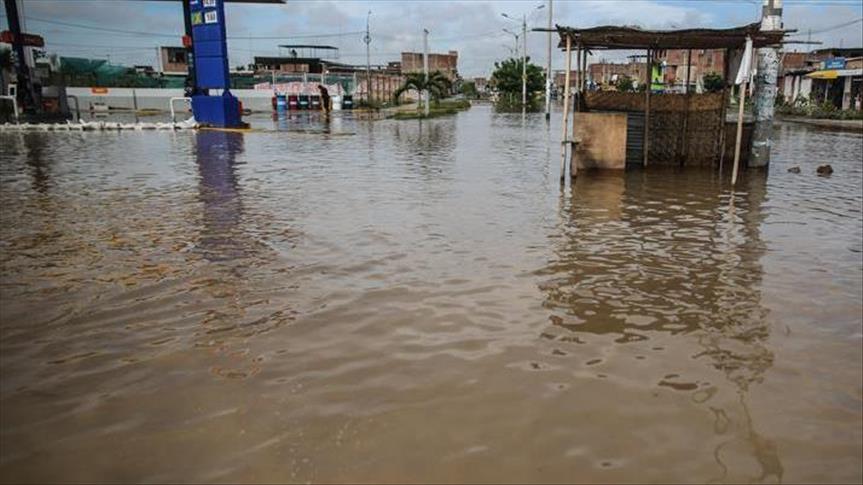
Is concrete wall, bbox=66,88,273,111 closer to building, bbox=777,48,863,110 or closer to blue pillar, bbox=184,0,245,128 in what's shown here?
blue pillar, bbox=184,0,245,128

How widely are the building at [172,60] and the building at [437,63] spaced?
43.7 metres

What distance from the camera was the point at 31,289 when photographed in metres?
6.77

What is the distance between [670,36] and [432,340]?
11.7 metres

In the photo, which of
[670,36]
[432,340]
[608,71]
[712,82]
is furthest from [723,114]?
[608,71]

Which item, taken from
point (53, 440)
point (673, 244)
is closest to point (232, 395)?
point (53, 440)

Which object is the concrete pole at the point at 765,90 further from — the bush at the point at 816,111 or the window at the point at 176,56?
the window at the point at 176,56

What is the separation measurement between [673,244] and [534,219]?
7.43 ft

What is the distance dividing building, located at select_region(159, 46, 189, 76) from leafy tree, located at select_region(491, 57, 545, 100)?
132 feet

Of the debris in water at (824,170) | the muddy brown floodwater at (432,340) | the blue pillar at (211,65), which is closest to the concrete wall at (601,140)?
the muddy brown floodwater at (432,340)

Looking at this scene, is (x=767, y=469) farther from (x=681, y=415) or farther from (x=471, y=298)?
(x=471, y=298)

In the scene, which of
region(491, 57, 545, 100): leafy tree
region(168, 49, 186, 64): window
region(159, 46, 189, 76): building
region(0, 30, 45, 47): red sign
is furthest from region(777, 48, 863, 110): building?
region(159, 46, 189, 76): building

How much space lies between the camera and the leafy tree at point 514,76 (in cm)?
7875

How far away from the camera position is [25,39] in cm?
3981

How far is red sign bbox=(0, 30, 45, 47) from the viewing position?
38.8 m
